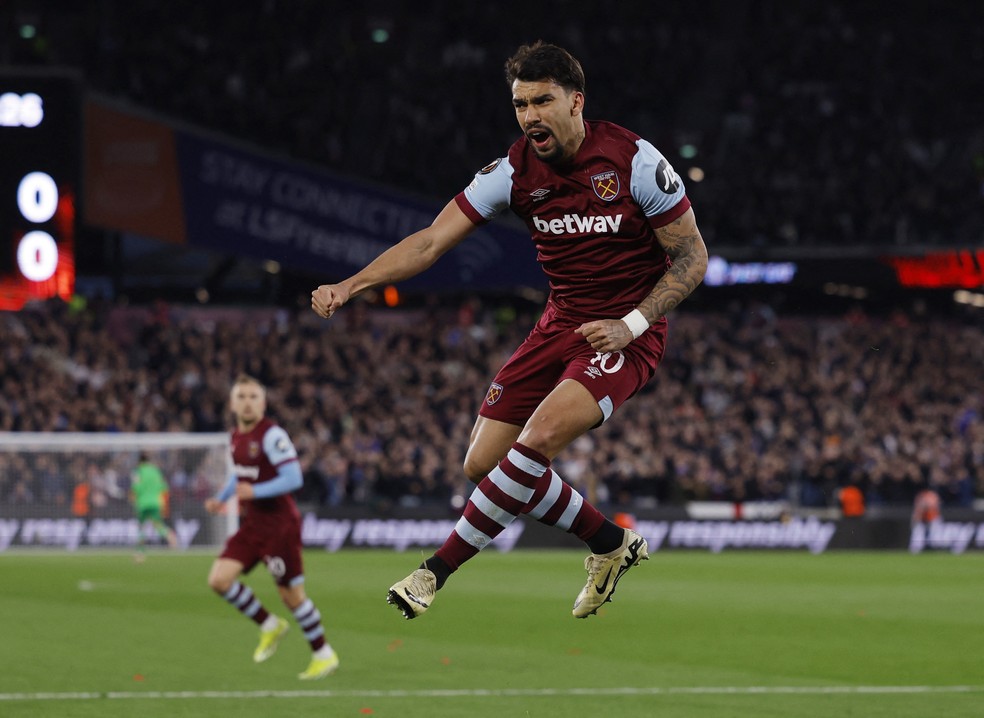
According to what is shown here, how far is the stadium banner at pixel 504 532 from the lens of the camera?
87.2 ft

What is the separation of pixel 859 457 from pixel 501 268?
8565 mm

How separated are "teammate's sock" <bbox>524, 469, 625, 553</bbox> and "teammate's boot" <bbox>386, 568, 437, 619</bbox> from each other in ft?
3.06

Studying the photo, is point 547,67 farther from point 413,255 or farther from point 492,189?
point 413,255

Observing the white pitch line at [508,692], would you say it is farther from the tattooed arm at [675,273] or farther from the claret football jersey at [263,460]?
the tattooed arm at [675,273]

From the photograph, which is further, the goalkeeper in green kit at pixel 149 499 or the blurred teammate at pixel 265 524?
the goalkeeper in green kit at pixel 149 499

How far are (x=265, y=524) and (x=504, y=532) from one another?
16.2 meters

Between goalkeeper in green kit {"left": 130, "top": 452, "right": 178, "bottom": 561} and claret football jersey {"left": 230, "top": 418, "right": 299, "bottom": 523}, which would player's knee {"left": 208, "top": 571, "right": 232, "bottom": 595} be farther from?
goalkeeper in green kit {"left": 130, "top": 452, "right": 178, "bottom": 561}

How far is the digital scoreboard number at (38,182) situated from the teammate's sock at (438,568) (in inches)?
532

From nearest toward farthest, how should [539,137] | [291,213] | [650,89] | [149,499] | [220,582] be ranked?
[539,137], [220,582], [149,499], [291,213], [650,89]

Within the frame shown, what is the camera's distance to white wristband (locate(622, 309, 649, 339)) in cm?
706

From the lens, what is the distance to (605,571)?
782cm

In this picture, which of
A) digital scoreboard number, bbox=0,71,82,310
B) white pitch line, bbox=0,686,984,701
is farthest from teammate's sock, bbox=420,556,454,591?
digital scoreboard number, bbox=0,71,82,310

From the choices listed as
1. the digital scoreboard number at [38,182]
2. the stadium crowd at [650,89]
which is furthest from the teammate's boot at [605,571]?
the stadium crowd at [650,89]

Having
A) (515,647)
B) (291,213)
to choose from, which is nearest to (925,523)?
(291,213)
